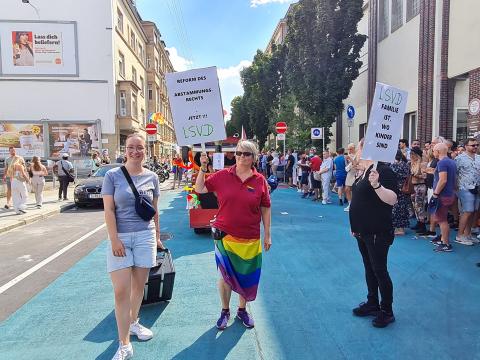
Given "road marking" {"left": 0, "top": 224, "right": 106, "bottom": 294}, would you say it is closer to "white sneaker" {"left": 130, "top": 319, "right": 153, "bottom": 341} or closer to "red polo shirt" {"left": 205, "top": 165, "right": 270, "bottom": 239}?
"white sneaker" {"left": 130, "top": 319, "right": 153, "bottom": 341}

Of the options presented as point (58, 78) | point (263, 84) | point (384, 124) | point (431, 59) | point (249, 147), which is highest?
point (263, 84)

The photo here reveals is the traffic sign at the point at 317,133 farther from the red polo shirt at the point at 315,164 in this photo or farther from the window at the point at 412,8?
the window at the point at 412,8

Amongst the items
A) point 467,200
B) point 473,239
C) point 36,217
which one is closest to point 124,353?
point 467,200

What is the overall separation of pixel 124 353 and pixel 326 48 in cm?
1898

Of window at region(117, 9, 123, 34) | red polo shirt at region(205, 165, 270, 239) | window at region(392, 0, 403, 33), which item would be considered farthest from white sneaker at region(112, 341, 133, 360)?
window at region(117, 9, 123, 34)

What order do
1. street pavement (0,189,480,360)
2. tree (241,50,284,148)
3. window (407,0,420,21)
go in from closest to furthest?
street pavement (0,189,480,360) → window (407,0,420,21) → tree (241,50,284,148)

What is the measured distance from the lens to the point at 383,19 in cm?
1942

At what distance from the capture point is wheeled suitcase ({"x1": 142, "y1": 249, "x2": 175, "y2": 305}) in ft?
14.2

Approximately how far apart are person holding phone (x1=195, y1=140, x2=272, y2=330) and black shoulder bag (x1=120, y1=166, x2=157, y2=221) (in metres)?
0.62

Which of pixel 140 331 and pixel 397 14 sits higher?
pixel 397 14

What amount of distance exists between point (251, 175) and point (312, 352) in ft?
5.46

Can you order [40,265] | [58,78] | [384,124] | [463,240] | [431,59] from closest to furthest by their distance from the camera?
[384,124], [40,265], [463,240], [431,59], [58,78]

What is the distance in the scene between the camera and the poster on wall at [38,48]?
29391mm

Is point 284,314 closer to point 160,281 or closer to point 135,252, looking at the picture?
point 160,281
